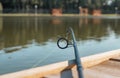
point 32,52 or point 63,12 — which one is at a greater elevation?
point 32,52

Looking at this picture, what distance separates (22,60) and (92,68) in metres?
4.12

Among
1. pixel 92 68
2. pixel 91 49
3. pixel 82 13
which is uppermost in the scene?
pixel 92 68

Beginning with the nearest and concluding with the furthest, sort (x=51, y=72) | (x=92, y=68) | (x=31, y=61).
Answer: (x=51, y=72), (x=92, y=68), (x=31, y=61)

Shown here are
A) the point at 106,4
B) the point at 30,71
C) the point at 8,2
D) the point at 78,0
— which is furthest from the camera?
the point at 106,4

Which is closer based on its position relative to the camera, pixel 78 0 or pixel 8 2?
pixel 8 2

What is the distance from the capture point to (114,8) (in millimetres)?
83312

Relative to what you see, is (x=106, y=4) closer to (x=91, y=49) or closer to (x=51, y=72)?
(x=91, y=49)

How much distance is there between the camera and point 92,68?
5824 mm

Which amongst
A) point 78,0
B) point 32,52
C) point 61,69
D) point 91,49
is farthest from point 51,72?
point 78,0

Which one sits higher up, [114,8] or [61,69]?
[61,69]

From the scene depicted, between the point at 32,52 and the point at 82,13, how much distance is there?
64.5 metres

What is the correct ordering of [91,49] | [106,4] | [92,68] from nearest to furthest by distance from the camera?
1. [92,68]
2. [91,49]
3. [106,4]

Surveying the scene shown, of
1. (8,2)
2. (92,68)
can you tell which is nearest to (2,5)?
(8,2)

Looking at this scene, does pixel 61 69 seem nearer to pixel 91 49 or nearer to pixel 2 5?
pixel 91 49
